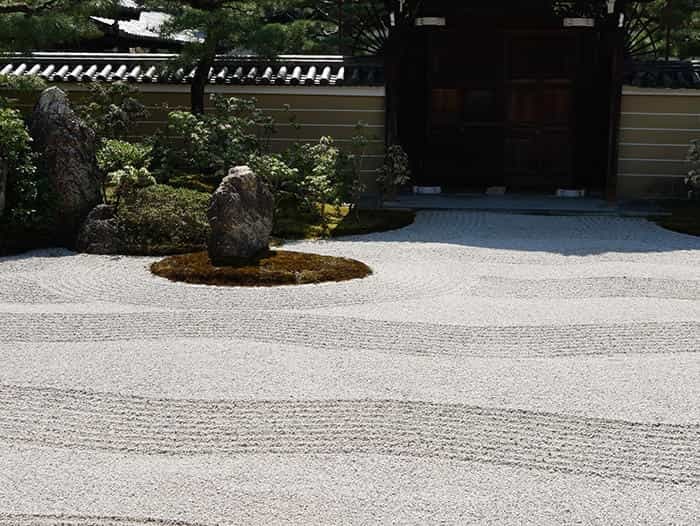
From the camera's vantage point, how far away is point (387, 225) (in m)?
13.5

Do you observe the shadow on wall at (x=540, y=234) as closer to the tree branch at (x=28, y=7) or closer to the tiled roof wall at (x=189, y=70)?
the tiled roof wall at (x=189, y=70)

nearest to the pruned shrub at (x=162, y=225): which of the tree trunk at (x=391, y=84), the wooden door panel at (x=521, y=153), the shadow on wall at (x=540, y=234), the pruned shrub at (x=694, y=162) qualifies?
the shadow on wall at (x=540, y=234)

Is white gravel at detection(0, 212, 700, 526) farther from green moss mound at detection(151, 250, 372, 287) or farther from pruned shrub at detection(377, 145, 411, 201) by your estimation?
pruned shrub at detection(377, 145, 411, 201)

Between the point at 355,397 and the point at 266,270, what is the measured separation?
3919 mm

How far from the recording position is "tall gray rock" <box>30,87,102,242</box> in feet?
38.7

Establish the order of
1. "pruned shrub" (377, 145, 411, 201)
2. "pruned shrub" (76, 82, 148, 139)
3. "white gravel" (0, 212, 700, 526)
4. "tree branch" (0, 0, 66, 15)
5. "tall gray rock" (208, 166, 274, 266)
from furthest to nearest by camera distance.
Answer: "pruned shrub" (377, 145, 411, 201)
"pruned shrub" (76, 82, 148, 139)
"tree branch" (0, 0, 66, 15)
"tall gray rock" (208, 166, 274, 266)
"white gravel" (0, 212, 700, 526)

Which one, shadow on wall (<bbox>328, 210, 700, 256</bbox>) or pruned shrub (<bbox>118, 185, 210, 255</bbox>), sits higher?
pruned shrub (<bbox>118, 185, 210, 255</bbox>)

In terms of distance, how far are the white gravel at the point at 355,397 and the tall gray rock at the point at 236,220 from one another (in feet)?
2.81

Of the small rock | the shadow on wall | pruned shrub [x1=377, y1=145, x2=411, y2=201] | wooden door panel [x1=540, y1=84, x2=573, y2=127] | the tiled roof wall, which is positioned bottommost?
the shadow on wall

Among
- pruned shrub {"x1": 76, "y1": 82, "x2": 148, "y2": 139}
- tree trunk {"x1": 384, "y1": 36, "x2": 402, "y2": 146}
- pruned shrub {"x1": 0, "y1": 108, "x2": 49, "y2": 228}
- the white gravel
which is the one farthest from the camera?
tree trunk {"x1": 384, "y1": 36, "x2": 402, "y2": 146}

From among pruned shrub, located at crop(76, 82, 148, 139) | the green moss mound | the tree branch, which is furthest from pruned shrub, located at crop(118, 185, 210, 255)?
the tree branch

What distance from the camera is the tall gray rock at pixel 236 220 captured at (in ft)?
34.6

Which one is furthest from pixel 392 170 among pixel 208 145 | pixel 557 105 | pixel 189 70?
pixel 189 70

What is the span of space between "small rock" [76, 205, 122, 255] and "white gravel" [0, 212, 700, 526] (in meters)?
0.62
